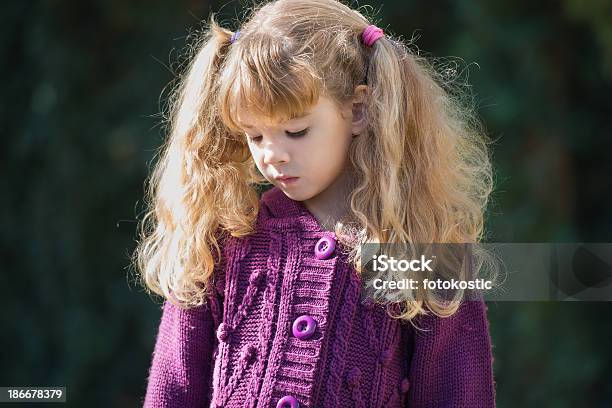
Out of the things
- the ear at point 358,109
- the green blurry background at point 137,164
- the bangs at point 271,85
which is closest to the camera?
the bangs at point 271,85

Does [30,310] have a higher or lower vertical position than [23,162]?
lower

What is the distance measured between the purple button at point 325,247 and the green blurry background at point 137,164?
→ 1642 millimetres

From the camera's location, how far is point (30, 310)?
3682 millimetres

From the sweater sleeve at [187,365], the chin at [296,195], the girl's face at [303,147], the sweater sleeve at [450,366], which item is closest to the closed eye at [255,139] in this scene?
the girl's face at [303,147]

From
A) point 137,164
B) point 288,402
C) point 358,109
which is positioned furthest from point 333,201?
point 137,164

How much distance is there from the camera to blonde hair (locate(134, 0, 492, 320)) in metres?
1.72

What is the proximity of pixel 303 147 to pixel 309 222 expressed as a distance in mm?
170

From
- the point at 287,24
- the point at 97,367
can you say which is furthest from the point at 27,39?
the point at 287,24

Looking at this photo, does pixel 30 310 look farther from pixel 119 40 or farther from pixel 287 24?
pixel 287 24

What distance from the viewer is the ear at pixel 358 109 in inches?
70.4

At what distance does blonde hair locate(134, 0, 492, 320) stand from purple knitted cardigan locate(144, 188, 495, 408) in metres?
0.05

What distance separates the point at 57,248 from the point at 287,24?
6.89 ft

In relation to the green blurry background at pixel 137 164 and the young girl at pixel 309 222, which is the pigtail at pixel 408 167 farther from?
the green blurry background at pixel 137 164
